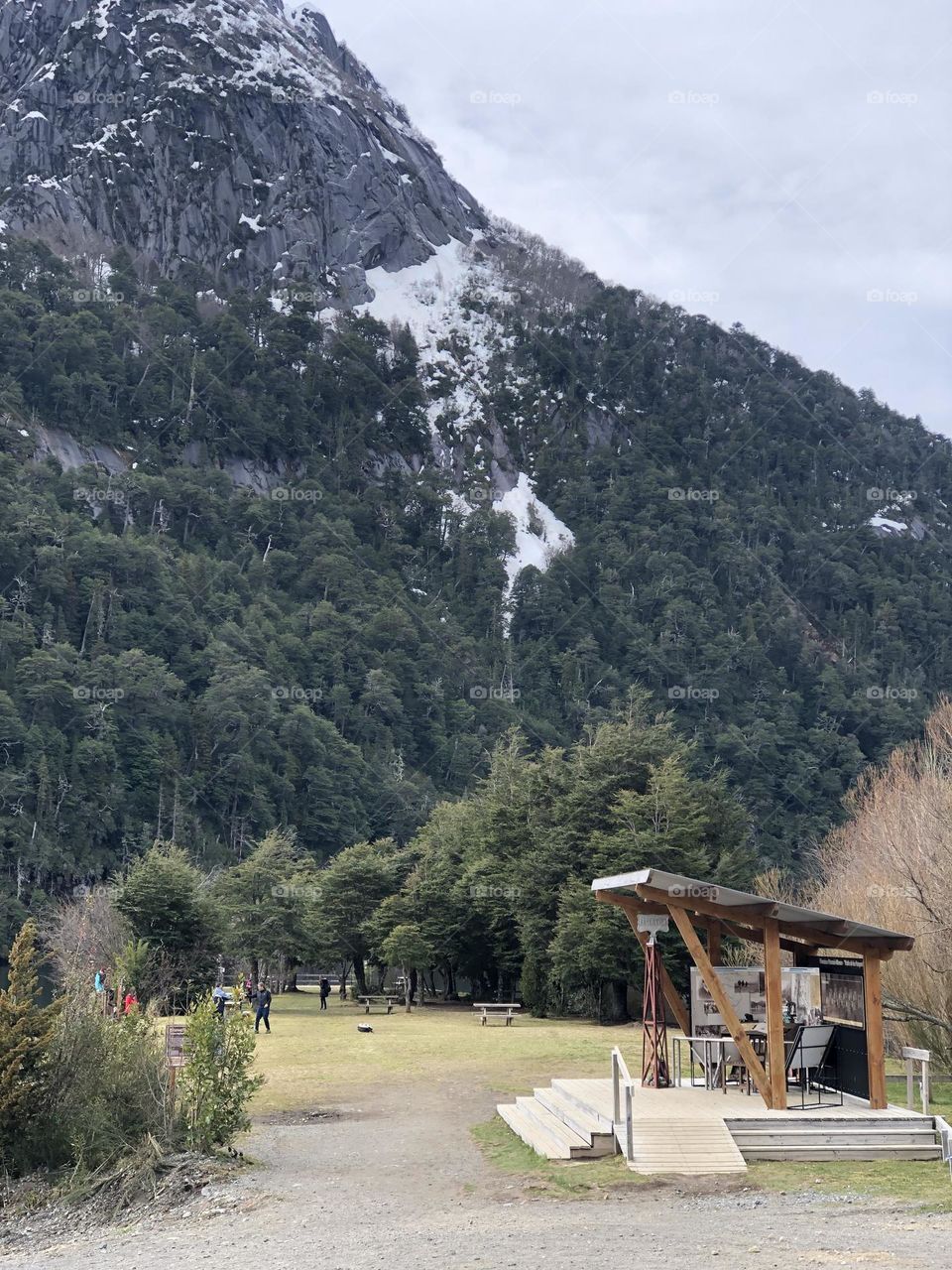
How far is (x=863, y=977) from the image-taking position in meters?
16.4

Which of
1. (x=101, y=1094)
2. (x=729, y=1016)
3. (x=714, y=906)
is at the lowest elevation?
(x=101, y=1094)

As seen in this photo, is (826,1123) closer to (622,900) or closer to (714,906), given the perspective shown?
(714,906)

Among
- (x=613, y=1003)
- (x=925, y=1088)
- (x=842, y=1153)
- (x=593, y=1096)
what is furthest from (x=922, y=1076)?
(x=613, y=1003)

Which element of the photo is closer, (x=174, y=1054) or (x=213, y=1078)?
(x=213, y=1078)

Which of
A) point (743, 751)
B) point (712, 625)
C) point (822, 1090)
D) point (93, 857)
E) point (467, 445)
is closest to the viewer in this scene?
point (822, 1090)

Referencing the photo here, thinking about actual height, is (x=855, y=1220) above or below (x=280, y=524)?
below

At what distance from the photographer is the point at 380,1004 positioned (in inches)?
1652

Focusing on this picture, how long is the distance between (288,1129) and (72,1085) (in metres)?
3.22

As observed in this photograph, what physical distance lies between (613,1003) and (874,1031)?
19.8 metres

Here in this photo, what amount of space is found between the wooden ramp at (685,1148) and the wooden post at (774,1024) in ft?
4.16

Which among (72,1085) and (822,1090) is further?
(822,1090)

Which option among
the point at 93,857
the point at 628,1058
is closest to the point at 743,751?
the point at 93,857

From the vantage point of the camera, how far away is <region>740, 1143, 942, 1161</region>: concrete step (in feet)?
47.6

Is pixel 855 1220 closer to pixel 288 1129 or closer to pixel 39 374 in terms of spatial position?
pixel 288 1129
